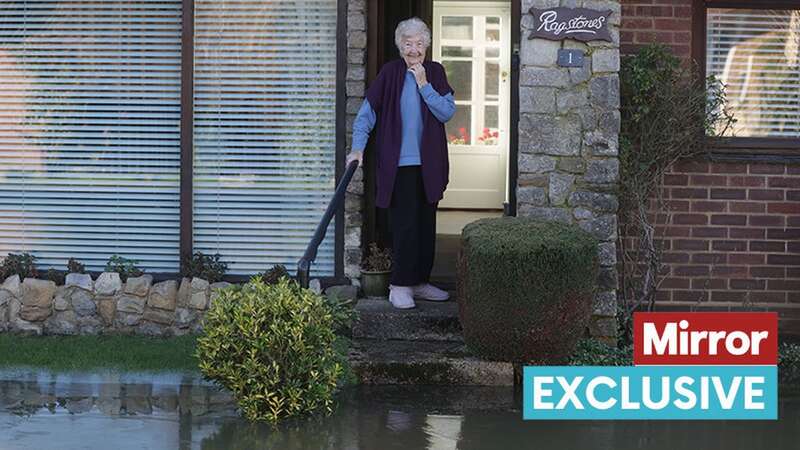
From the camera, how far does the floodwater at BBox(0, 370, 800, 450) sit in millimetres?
6934

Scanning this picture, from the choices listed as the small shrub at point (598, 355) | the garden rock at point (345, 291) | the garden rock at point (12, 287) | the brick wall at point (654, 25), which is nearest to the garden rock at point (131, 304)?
the garden rock at point (12, 287)

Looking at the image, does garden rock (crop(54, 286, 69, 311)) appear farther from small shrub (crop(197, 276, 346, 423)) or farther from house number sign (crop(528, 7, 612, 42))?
house number sign (crop(528, 7, 612, 42))

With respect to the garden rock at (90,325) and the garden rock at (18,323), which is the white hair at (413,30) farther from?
the garden rock at (18,323)

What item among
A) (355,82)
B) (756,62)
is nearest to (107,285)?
(355,82)

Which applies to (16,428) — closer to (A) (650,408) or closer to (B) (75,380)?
(B) (75,380)

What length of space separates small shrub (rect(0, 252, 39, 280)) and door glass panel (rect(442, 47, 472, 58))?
19.6ft

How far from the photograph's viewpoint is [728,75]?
32.5 feet

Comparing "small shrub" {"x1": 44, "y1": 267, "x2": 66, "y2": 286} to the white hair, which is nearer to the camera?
the white hair

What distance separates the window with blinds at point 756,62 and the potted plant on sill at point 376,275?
256cm

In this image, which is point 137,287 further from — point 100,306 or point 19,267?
point 19,267

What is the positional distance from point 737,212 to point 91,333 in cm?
439

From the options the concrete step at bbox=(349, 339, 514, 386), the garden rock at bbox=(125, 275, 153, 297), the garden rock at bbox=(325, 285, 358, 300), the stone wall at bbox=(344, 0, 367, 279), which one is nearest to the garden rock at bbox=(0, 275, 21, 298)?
the garden rock at bbox=(125, 275, 153, 297)

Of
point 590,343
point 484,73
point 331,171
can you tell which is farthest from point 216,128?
point 484,73

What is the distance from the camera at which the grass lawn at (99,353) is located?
870 cm
